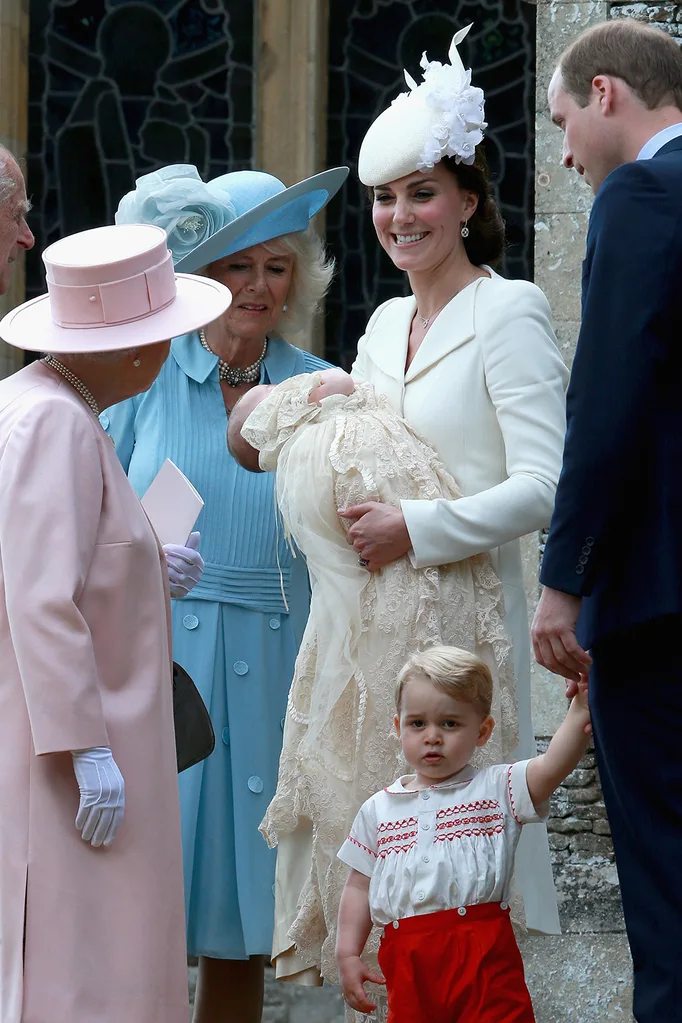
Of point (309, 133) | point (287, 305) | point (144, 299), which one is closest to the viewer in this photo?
point (144, 299)

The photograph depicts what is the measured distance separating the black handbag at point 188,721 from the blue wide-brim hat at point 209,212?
46.9 inches

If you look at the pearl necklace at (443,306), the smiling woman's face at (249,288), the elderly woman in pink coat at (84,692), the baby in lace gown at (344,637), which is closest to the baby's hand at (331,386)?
the baby in lace gown at (344,637)

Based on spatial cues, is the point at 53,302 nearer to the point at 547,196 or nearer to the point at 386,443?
the point at 386,443

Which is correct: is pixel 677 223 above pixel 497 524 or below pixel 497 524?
above

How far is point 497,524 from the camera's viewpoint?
3404 millimetres

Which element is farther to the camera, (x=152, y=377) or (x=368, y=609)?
(x=368, y=609)

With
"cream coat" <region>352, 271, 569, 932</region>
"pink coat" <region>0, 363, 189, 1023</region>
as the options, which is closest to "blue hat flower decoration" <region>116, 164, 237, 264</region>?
"cream coat" <region>352, 271, 569, 932</region>

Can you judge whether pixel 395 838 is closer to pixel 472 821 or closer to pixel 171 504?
pixel 472 821

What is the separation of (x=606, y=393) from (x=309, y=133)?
12.4 feet

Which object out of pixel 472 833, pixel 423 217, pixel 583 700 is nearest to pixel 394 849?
pixel 472 833

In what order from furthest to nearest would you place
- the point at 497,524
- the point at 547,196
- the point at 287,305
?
the point at 547,196 < the point at 287,305 < the point at 497,524

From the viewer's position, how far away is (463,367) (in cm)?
352

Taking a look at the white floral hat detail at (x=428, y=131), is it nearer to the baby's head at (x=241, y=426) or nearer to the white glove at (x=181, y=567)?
the baby's head at (x=241, y=426)

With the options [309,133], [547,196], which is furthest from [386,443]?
[309,133]
